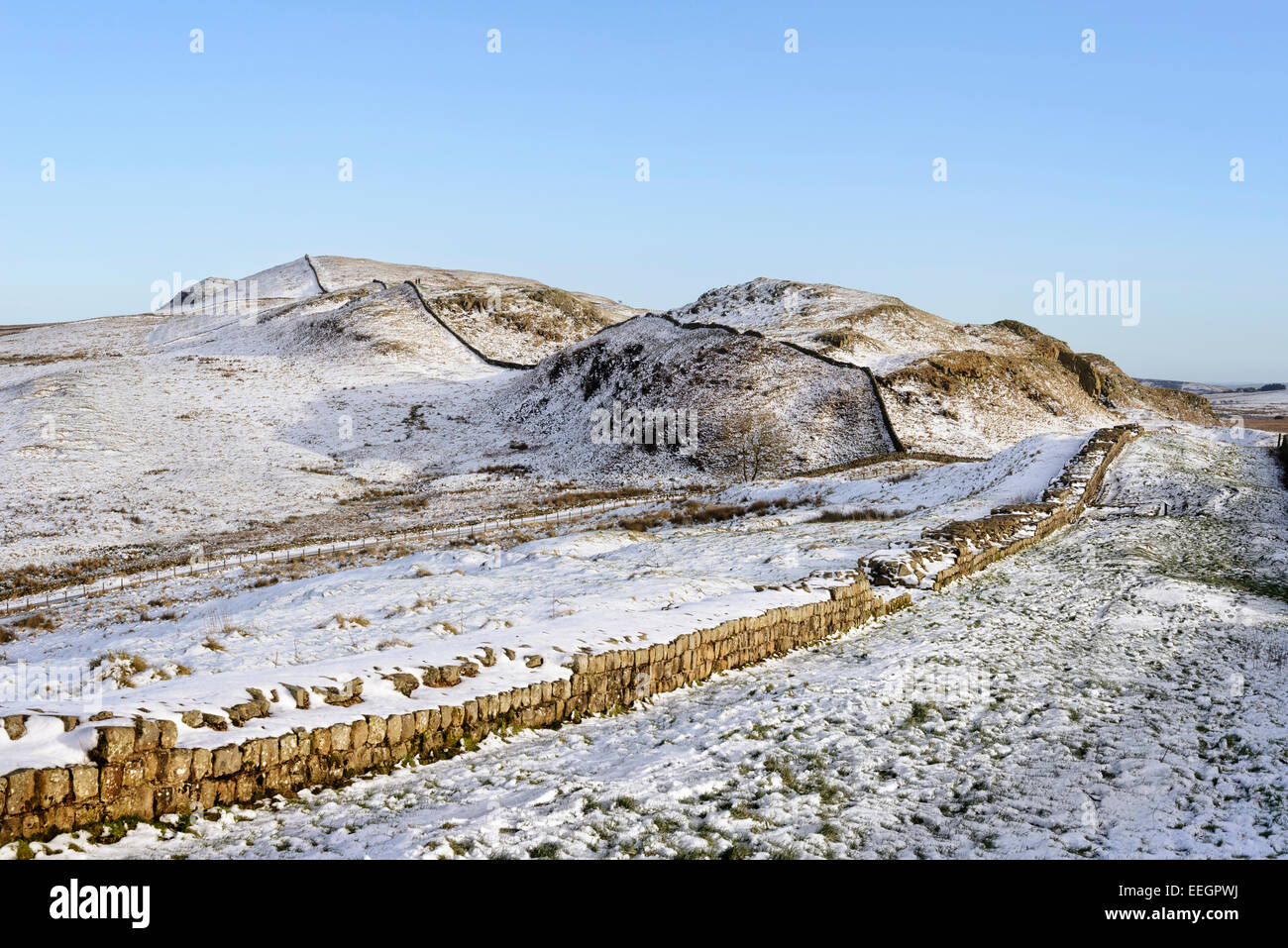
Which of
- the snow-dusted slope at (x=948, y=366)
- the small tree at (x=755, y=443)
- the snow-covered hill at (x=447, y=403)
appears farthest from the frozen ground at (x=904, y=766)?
the snow-dusted slope at (x=948, y=366)

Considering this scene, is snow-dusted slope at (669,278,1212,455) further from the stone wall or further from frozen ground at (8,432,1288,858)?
the stone wall

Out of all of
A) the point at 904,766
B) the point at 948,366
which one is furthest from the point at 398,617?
the point at 948,366

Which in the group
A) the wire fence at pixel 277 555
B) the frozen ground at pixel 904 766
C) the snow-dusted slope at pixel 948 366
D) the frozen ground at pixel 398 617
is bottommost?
the wire fence at pixel 277 555

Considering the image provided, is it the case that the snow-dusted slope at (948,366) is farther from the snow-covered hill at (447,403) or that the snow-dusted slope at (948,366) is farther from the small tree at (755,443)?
the small tree at (755,443)

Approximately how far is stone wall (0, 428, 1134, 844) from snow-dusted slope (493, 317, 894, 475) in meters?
38.1

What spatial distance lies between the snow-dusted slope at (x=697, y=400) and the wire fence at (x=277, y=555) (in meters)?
15.8

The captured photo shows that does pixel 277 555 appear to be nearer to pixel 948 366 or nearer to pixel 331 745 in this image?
pixel 331 745

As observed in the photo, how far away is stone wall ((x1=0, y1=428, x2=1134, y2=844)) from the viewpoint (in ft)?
21.1

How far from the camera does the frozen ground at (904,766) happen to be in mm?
6988

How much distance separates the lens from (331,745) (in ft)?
26.6

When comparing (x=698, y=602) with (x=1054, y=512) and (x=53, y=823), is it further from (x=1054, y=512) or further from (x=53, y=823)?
(x=1054, y=512)

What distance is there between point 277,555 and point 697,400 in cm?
3602

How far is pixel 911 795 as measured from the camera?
8062mm

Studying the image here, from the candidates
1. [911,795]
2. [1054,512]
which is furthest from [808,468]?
[911,795]
